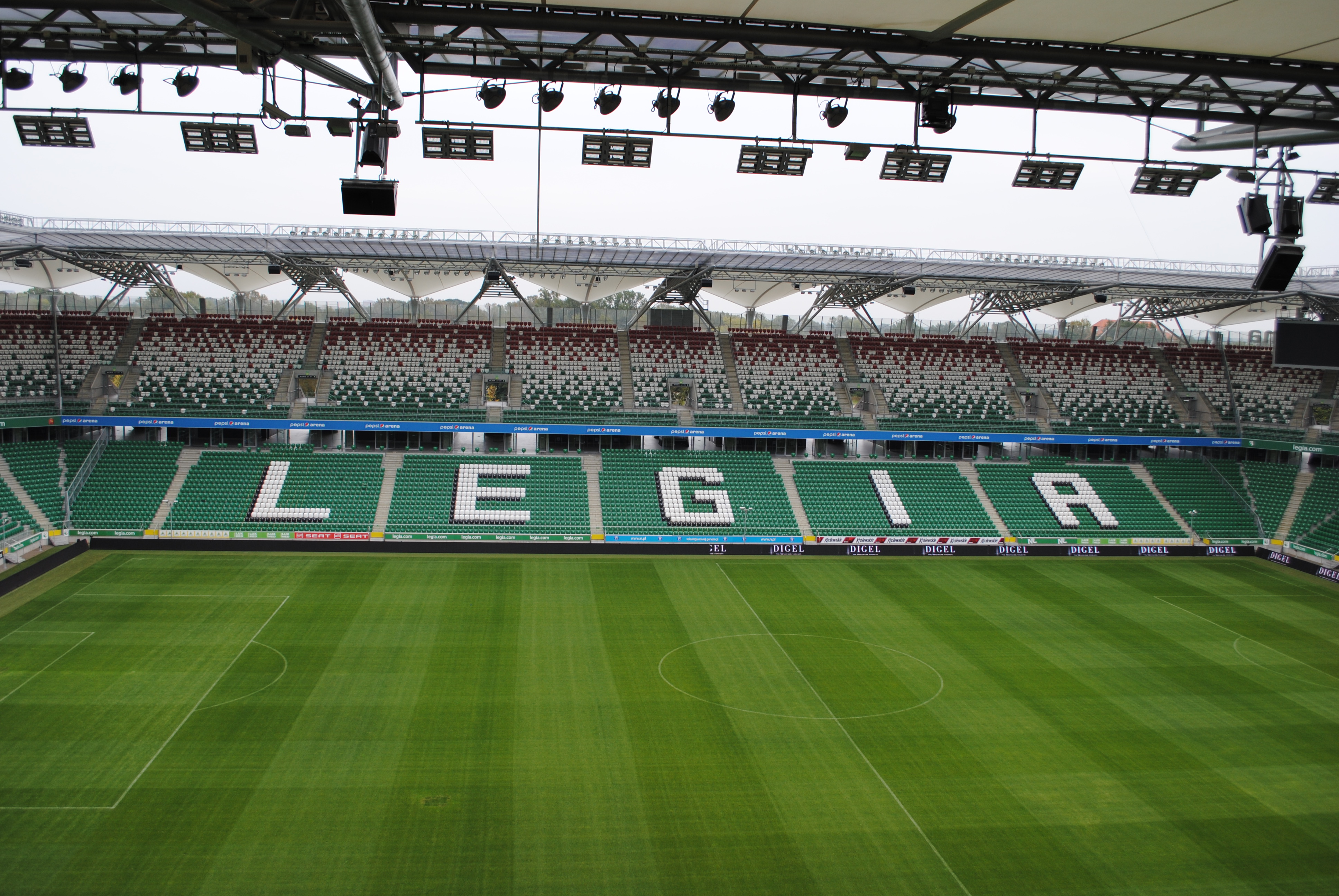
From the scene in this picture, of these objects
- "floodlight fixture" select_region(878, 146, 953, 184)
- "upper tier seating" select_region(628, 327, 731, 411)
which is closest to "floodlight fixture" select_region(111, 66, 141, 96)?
"floodlight fixture" select_region(878, 146, 953, 184)

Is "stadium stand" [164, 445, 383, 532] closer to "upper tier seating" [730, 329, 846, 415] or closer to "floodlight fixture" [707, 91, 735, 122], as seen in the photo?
"upper tier seating" [730, 329, 846, 415]

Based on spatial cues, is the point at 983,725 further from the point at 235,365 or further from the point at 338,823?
the point at 235,365

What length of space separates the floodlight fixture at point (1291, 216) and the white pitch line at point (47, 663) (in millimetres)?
25631

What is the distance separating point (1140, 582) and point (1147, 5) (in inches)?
1070

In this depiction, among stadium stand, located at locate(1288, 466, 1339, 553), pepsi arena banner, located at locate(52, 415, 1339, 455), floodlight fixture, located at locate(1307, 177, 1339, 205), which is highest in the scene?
floodlight fixture, located at locate(1307, 177, 1339, 205)

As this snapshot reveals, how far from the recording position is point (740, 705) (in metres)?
18.3

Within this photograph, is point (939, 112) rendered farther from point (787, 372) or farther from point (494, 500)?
point (787, 372)

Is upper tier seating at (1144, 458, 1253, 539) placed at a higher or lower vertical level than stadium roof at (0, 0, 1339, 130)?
lower

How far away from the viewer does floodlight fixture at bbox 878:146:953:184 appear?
1238 centimetres

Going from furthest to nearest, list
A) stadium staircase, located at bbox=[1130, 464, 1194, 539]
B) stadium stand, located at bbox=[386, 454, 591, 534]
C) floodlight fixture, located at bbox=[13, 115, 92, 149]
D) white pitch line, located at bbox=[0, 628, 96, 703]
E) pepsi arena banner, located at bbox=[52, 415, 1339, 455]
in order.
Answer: stadium staircase, located at bbox=[1130, 464, 1194, 539] → pepsi arena banner, located at bbox=[52, 415, 1339, 455] → stadium stand, located at bbox=[386, 454, 591, 534] → white pitch line, located at bbox=[0, 628, 96, 703] → floodlight fixture, located at bbox=[13, 115, 92, 149]

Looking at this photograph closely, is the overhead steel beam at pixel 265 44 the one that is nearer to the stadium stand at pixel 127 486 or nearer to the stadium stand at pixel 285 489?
the stadium stand at pixel 285 489

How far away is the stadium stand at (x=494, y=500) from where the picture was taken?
31078mm

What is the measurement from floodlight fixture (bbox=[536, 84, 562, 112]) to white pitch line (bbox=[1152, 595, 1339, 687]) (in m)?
23.7

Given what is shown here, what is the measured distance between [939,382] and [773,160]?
3080 cm
